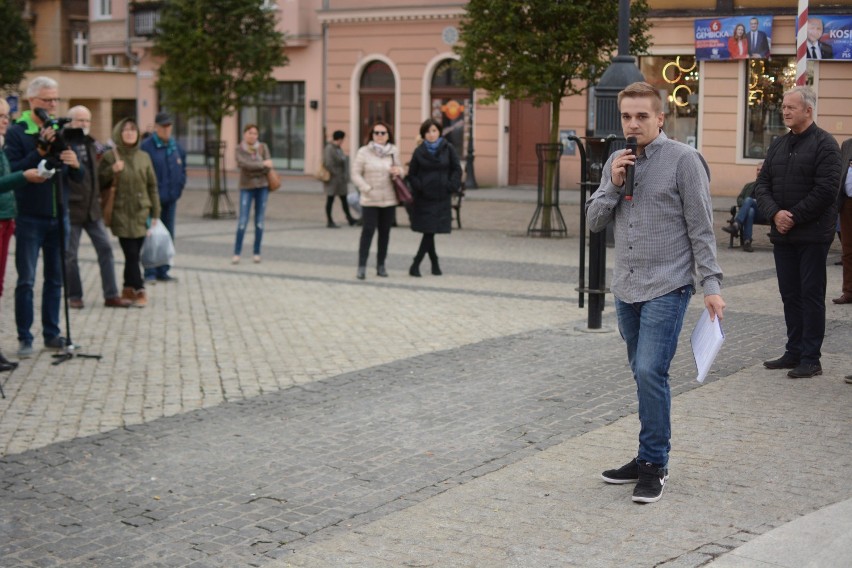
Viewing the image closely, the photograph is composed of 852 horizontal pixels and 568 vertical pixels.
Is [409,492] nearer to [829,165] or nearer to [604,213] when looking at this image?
[604,213]

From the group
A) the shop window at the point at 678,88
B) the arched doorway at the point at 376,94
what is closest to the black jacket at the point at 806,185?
the shop window at the point at 678,88

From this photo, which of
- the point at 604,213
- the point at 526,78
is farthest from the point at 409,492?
the point at 526,78

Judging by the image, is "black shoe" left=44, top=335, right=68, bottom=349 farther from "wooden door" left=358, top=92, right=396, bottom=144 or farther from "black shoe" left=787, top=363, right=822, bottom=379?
"wooden door" left=358, top=92, right=396, bottom=144

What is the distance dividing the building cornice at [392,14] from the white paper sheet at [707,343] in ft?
95.6

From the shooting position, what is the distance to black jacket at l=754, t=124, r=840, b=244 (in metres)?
8.48

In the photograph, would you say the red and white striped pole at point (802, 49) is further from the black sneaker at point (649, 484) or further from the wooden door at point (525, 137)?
the wooden door at point (525, 137)

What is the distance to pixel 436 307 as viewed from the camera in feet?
40.1

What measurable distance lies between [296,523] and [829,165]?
183 inches

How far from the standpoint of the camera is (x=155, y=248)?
13500mm

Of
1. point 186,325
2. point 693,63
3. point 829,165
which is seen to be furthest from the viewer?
point 693,63

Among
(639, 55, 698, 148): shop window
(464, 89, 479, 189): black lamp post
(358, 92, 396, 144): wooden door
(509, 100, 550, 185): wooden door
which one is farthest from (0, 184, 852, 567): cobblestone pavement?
(358, 92, 396, 144): wooden door

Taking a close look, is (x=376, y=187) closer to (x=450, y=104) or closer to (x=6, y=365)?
(x=6, y=365)

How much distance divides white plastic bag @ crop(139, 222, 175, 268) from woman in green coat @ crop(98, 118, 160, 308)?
1.40ft

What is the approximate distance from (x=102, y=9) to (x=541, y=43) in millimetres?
33752
